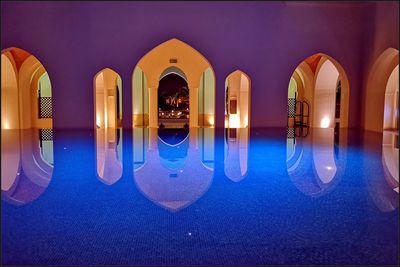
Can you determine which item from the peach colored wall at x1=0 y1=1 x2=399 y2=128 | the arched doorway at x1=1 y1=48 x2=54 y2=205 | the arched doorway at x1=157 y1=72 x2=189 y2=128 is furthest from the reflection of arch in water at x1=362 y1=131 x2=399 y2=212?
the arched doorway at x1=157 y1=72 x2=189 y2=128

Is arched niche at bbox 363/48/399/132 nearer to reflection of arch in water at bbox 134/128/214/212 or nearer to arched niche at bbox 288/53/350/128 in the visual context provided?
arched niche at bbox 288/53/350/128

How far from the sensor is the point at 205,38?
37.9 ft

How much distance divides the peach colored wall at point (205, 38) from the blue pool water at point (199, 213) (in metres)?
6.83

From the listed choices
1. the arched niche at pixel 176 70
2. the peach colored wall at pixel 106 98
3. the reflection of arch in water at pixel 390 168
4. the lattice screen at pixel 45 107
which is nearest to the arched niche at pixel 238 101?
the arched niche at pixel 176 70

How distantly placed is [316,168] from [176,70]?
52.6 ft

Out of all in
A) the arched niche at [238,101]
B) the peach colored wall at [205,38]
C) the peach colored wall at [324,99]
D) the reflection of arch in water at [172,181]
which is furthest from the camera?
the arched niche at [238,101]

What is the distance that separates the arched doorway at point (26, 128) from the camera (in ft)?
12.0

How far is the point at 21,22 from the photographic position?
11078 mm

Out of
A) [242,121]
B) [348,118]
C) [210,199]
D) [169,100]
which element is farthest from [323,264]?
[169,100]

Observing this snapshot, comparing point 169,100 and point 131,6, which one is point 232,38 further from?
point 169,100

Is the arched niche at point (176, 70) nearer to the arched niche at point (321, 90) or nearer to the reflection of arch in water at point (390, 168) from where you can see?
the arched niche at point (321, 90)

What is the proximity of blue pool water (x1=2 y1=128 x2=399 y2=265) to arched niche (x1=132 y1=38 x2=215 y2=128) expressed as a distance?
10.2 m

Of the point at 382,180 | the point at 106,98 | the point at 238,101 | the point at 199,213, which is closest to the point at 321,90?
the point at 238,101

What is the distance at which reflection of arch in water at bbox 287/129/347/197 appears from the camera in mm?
3744
